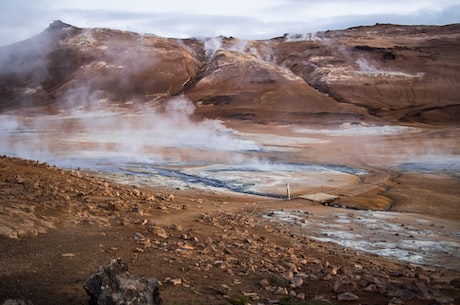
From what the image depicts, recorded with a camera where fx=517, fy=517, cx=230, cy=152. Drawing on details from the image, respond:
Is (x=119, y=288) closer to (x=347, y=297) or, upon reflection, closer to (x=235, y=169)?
(x=347, y=297)

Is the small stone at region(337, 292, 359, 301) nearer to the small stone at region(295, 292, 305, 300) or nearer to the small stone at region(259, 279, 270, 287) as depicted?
the small stone at region(295, 292, 305, 300)

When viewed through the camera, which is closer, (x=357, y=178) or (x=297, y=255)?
(x=297, y=255)

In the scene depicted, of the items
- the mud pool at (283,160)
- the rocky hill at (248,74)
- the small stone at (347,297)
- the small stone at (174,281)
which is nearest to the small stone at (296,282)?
the small stone at (347,297)

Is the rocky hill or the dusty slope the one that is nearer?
the dusty slope

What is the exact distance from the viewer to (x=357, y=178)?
75.7ft

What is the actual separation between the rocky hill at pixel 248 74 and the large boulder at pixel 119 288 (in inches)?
2003

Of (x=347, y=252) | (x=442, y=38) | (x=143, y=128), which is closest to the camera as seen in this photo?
(x=347, y=252)

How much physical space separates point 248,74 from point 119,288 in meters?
65.3

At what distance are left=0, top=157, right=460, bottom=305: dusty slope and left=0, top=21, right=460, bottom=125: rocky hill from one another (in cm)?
4567

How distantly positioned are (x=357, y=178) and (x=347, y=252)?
44.6 feet

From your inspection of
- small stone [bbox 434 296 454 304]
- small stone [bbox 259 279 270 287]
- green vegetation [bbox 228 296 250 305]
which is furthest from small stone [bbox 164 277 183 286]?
small stone [bbox 434 296 454 304]

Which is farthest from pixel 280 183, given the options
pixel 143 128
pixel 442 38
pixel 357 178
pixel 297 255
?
pixel 442 38

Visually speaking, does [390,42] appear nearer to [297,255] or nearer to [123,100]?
[123,100]

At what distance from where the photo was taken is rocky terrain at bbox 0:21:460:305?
6763 millimetres
